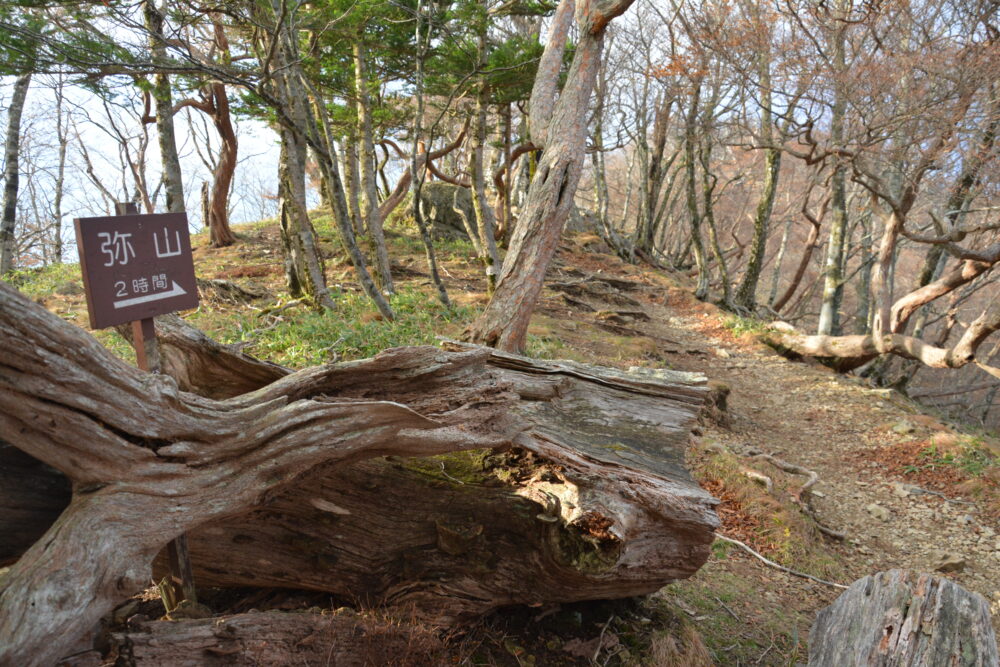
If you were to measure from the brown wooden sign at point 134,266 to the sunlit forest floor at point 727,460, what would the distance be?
160 cm

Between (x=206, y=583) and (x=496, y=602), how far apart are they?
1582 millimetres

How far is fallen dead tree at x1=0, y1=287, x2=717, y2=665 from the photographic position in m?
1.92

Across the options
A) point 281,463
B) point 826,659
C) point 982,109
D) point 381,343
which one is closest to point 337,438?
point 281,463

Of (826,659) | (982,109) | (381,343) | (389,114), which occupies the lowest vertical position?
(826,659)

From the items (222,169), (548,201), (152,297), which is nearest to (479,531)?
(152,297)

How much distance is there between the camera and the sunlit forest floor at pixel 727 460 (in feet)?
11.2

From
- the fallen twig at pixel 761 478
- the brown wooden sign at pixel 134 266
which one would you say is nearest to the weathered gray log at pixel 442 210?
the fallen twig at pixel 761 478

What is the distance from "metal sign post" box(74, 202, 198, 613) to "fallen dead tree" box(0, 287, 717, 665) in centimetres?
35

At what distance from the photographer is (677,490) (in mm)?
3225

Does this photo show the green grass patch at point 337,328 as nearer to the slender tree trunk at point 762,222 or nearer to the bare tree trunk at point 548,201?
the bare tree trunk at point 548,201

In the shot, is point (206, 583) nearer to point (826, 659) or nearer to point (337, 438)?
point (337, 438)

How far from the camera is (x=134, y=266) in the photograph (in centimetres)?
260

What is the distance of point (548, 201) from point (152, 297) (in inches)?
167

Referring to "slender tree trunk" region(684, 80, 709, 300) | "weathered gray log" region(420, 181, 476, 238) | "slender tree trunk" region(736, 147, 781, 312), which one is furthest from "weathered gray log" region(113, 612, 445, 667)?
"weathered gray log" region(420, 181, 476, 238)
